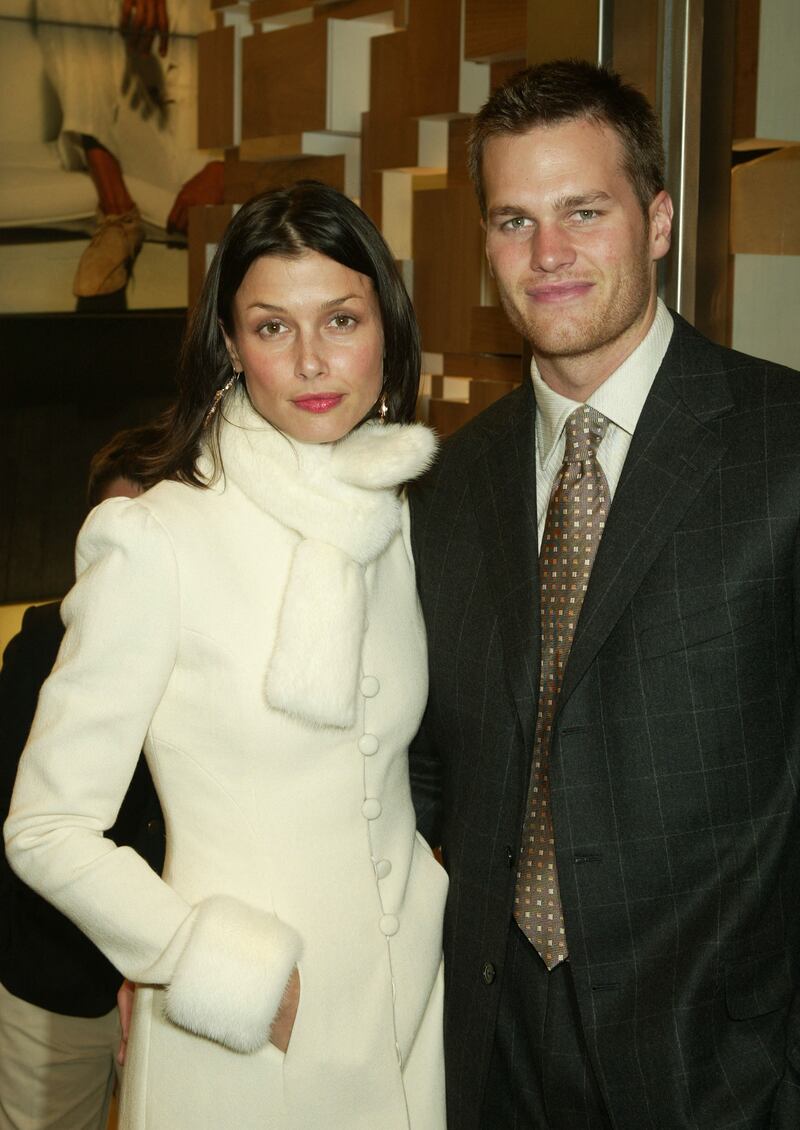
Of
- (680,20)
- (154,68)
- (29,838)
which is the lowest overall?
(29,838)

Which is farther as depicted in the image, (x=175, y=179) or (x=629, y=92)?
(x=175, y=179)

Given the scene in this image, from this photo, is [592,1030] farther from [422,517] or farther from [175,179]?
[175,179]

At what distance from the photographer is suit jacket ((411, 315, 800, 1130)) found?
4.96ft

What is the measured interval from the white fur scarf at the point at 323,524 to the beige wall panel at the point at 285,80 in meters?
1.90

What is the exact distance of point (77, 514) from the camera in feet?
16.4

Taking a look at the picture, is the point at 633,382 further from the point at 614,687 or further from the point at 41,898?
the point at 41,898

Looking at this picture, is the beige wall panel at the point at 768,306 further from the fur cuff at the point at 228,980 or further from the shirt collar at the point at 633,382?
the fur cuff at the point at 228,980

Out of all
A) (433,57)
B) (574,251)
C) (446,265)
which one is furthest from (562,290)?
(433,57)

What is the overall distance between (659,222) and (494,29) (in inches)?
45.5

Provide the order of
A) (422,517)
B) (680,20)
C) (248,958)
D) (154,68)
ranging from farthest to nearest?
1. (154,68)
2. (680,20)
3. (422,517)
4. (248,958)

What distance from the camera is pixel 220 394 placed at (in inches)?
67.8

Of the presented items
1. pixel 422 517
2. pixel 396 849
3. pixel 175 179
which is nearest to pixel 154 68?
pixel 175 179

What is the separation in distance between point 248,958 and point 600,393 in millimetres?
823

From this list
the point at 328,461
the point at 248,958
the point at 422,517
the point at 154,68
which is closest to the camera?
the point at 248,958
